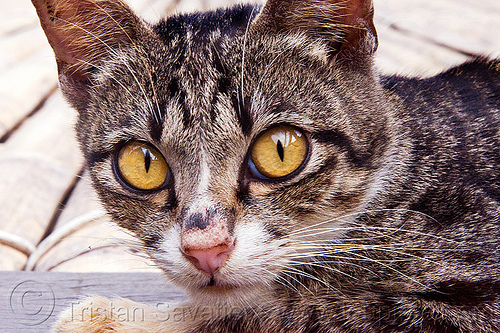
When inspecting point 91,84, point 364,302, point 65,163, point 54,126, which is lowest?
point 364,302

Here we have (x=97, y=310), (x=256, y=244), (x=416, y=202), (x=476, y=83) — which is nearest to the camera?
(x=256, y=244)

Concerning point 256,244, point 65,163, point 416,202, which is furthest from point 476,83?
point 65,163

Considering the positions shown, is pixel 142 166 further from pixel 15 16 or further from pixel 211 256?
pixel 15 16

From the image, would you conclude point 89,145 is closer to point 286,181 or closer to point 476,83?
point 286,181

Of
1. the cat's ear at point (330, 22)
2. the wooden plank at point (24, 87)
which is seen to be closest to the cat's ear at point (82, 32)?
the cat's ear at point (330, 22)

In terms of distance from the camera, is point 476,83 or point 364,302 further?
point 476,83

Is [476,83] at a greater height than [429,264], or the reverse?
[476,83]

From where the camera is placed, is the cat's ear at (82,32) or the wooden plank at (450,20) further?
the wooden plank at (450,20)

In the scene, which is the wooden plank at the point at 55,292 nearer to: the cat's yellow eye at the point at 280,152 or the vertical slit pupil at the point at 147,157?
Result: the vertical slit pupil at the point at 147,157

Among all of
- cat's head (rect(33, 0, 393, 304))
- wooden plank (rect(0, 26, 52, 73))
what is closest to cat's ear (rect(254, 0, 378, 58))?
cat's head (rect(33, 0, 393, 304))
